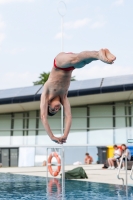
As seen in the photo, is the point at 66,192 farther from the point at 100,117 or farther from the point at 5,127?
the point at 5,127

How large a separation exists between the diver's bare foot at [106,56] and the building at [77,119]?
61.6 feet

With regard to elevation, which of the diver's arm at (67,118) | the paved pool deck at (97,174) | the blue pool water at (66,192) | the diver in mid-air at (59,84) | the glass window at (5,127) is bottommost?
the blue pool water at (66,192)

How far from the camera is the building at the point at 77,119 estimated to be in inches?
989

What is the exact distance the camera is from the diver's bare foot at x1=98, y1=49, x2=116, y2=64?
5.49 metres

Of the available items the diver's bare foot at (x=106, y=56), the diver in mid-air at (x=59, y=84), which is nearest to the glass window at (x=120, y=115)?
the diver in mid-air at (x=59, y=84)

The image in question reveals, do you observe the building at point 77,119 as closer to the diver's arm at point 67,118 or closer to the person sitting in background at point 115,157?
the person sitting in background at point 115,157

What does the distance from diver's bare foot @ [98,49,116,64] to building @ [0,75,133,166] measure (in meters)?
18.8

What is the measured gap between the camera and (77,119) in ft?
Answer: 93.6

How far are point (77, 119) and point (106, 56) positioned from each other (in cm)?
2305

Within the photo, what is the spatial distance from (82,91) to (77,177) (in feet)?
30.9

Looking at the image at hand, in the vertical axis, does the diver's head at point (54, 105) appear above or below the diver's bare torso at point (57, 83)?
below

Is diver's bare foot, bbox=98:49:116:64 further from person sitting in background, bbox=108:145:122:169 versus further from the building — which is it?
the building

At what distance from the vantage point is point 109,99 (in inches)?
1072

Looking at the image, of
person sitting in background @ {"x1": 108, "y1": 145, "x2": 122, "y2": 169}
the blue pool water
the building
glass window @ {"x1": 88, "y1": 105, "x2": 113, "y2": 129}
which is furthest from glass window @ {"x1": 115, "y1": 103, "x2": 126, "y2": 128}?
the blue pool water
